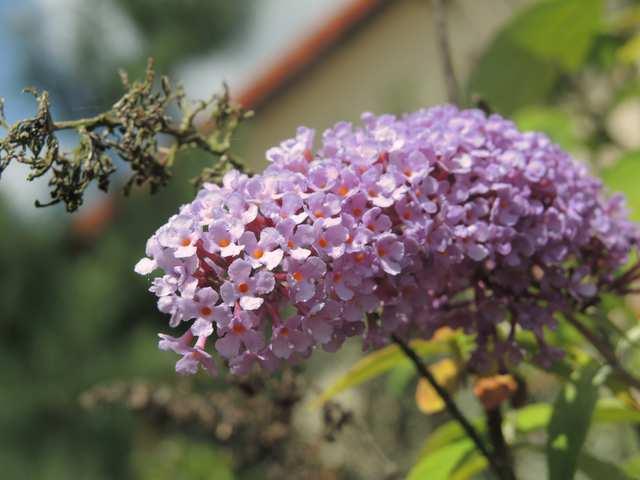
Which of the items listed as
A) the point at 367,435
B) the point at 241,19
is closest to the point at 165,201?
the point at 241,19

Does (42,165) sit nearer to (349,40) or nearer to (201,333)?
(201,333)

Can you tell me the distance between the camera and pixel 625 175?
1.23m

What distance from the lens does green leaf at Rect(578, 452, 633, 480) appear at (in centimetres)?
A: 85

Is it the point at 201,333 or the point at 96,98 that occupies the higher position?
the point at 96,98

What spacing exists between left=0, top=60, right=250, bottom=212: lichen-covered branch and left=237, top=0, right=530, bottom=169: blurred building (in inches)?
177

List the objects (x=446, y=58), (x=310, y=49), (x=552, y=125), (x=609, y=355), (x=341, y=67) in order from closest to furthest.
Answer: (x=609, y=355) < (x=446, y=58) < (x=552, y=125) < (x=310, y=49) < (x=341, y=67)

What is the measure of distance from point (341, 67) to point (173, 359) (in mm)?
2426

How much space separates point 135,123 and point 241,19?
24.8 feet

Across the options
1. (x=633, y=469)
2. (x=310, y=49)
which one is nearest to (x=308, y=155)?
(x=633, y=469)

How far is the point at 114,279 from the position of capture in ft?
16.8

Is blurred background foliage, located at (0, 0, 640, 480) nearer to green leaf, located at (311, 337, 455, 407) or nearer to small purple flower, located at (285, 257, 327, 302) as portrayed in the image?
green leaf, located at (311, 337, 455, 407)

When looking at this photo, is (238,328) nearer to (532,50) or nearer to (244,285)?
(244,285)

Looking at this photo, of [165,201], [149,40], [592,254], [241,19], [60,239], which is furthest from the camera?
[241,19]

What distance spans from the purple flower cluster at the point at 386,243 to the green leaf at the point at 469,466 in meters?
0.12
